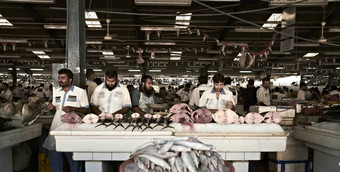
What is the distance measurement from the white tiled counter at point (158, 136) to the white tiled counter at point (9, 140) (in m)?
0.78

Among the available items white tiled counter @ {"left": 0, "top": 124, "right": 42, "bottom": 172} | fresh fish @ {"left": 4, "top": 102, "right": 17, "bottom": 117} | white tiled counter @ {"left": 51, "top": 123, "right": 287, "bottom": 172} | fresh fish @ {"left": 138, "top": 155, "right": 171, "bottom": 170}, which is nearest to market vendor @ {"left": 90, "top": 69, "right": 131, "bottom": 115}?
white tiled counter @ {"left": 51, "top": 123, "right": 287, "bottom": 172}

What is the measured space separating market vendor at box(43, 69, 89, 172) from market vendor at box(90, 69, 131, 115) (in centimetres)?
23

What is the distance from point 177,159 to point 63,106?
2.47 metres

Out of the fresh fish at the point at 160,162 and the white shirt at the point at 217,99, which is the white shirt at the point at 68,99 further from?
the fresh fish at the point at 160,162

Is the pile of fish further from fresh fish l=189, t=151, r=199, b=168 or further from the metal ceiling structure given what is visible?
the metal ceiling structure

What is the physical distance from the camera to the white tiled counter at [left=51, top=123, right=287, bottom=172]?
2.85 meters

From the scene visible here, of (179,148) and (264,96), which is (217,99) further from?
(264,96)

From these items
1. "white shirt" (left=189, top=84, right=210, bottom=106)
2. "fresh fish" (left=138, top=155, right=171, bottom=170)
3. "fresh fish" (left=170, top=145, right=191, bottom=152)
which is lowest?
"fresh fish" (left=138, top=155, right=171, bottom=170)

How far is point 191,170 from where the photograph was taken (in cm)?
168

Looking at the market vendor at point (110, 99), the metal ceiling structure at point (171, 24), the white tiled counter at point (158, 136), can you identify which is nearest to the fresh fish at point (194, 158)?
the white tiled counter at point (158, 136)

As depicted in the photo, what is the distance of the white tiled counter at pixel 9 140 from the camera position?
3053 mm

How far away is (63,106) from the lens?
11.7 ft

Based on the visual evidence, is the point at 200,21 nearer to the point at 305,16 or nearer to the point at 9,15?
the point at 305,16

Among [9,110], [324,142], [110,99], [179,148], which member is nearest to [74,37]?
[110,99]
